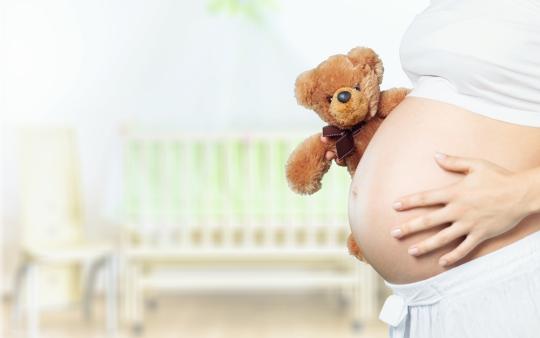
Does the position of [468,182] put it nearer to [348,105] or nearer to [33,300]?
[348,105]

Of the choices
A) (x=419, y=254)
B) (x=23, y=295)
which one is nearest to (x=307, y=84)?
(x=419, y=254)

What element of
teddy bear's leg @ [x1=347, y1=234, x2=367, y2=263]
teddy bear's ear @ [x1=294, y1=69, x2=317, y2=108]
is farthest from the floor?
teddy bear's ear @ [x1=294, y1=69, x2=317, y2=108]

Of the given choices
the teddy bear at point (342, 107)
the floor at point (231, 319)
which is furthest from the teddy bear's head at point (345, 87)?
the floor at point (231, 319)

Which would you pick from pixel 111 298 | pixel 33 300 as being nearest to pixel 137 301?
pixel 111 298

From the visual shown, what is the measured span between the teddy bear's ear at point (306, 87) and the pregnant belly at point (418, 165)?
110 millimetres

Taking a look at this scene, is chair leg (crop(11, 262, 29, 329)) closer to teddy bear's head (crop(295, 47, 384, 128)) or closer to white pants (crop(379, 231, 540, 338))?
teddy bear's head (crop(295, 47, 384, 128))

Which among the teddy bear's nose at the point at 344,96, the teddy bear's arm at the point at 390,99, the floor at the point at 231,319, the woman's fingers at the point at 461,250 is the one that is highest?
the teddy bear's nose at the point at 344,96

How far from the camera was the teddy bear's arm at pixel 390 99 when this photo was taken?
1.19m

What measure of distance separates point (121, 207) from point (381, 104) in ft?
8.58

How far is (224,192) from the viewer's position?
3641 millimetres

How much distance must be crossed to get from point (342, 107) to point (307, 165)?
103mm

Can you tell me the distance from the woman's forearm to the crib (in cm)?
264

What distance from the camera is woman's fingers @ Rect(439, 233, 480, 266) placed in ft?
3.25

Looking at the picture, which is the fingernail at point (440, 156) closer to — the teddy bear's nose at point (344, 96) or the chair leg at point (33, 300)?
the teddy bear's nose at point (344, 96)
